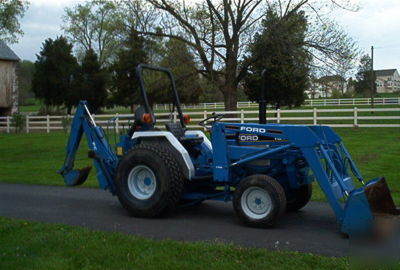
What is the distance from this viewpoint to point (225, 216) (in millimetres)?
8086

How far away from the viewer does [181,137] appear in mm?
8422

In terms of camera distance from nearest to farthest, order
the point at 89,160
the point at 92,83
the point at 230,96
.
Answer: the point at 89,160 → the point at 230,96 → the point at 92,83

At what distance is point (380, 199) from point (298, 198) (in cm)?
177

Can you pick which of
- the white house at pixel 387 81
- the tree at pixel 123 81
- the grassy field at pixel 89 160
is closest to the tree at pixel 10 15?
the grassy field at pixel 89 160

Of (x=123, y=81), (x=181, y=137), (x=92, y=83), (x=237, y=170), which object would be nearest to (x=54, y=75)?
(x=92, y=83)

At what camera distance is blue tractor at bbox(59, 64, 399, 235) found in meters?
6.71

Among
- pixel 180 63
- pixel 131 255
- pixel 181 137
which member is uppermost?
pixel 180 63

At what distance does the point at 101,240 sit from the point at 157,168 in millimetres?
1784

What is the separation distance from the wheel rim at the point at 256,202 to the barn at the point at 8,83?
38145 millimetres

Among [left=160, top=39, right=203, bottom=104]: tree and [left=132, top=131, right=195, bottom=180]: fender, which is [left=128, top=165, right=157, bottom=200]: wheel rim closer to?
[left=132, top=131, right=195, bottom=180]: fender

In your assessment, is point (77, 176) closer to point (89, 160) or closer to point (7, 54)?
point (89, 160)

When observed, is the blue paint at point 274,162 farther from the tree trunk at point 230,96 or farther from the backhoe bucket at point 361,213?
the tree trunk at point 230,96

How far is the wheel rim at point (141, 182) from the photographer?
8.07 meters

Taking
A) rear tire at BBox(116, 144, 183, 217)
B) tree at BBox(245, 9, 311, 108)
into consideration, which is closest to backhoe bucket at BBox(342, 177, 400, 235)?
rear tire at BBox(116, 144, 183, 217)
